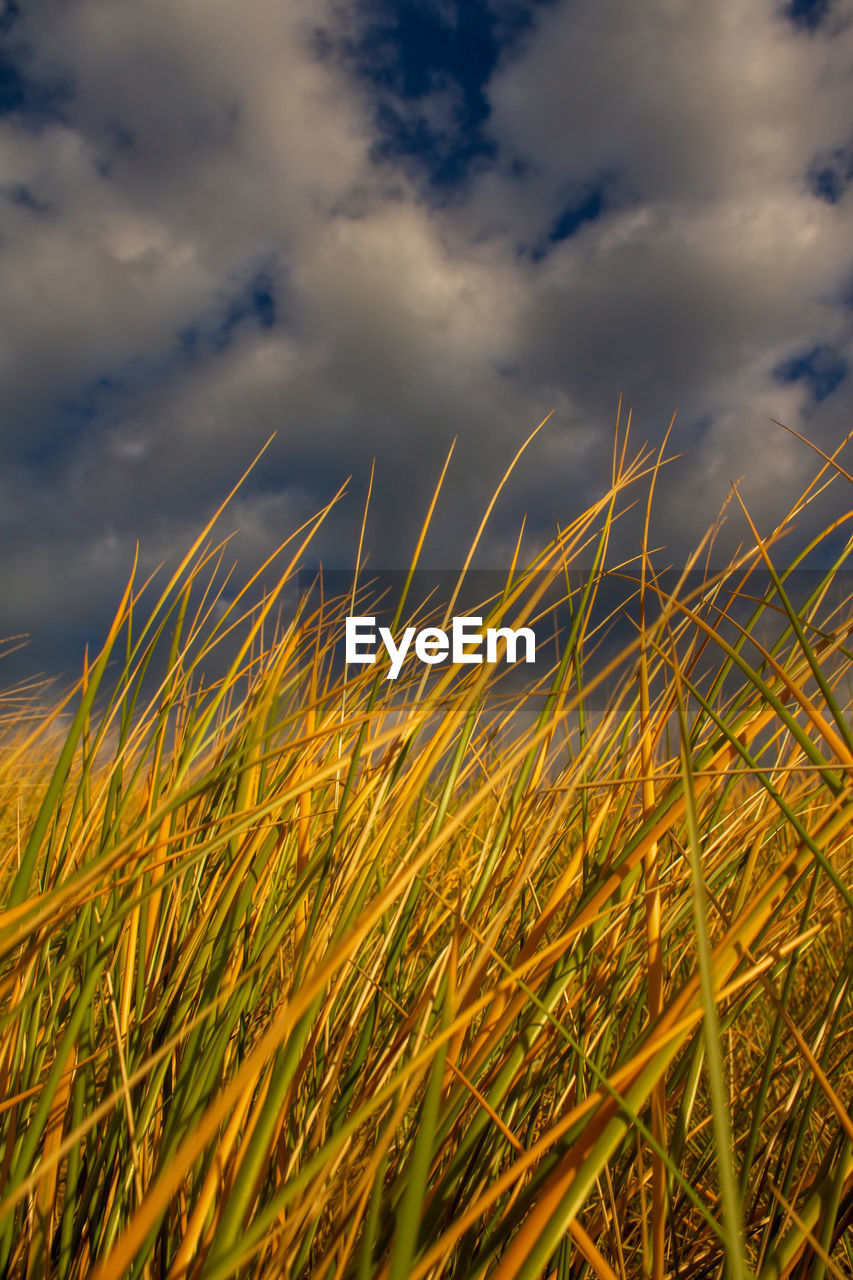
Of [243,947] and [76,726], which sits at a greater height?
[76,726]

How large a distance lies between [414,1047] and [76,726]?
606 mm

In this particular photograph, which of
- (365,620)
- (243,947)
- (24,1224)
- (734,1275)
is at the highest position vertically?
(365,620)

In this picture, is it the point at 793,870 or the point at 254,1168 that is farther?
the point at 793,870

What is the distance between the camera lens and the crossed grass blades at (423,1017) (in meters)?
0.54

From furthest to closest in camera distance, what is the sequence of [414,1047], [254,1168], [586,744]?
[586,744] → [414,1047] → [254,1168]

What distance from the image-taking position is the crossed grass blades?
1.79 ft

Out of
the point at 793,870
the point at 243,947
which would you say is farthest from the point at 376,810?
the point at 793,870

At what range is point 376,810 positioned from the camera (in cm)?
104

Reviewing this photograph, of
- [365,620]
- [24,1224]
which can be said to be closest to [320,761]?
[365,620]

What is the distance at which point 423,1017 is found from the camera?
929 millimetres

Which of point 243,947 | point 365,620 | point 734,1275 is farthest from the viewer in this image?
point 365,620

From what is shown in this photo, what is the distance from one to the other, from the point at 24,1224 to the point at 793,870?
1.03m

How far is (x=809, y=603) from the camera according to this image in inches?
44.1

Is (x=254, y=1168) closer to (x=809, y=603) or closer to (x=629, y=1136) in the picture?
(x=629, y=1136)
